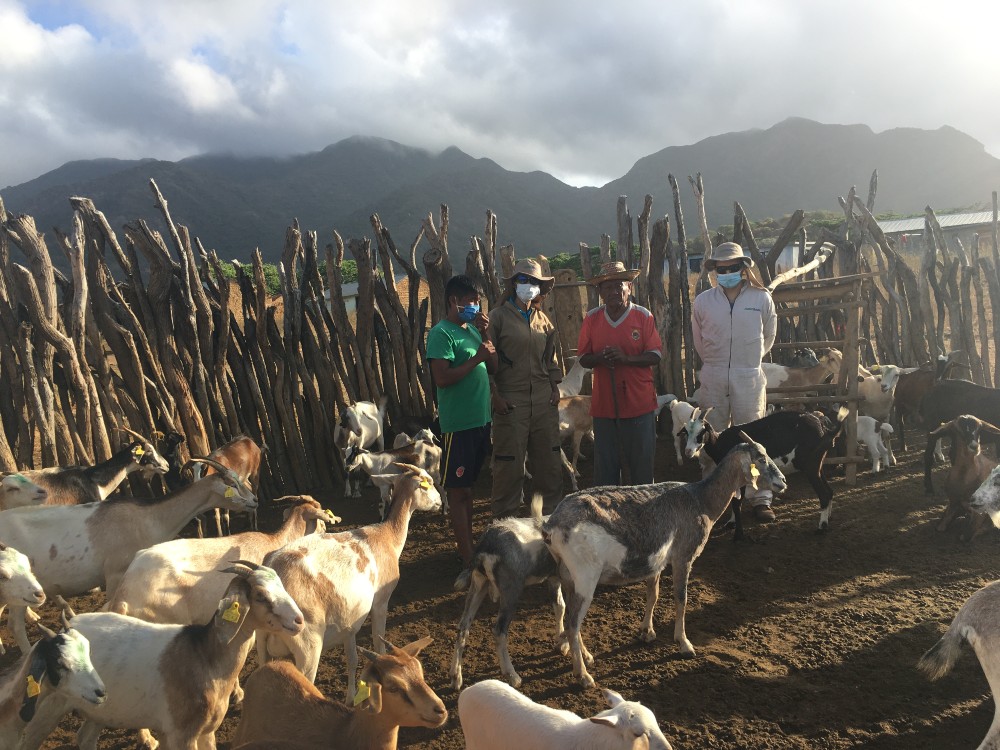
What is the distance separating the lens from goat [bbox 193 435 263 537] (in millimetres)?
7113

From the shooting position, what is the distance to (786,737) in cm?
355

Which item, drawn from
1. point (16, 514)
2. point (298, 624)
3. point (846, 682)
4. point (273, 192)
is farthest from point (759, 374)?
point (273, 192)

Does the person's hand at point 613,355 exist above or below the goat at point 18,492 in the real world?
above

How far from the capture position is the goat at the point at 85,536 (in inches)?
195

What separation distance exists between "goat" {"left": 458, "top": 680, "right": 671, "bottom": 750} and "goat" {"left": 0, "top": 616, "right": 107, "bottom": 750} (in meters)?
1.72

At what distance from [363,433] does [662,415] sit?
4137 mm

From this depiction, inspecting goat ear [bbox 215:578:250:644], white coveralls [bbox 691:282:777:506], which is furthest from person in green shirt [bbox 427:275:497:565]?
goat ear [bbox 215:578:250:644]

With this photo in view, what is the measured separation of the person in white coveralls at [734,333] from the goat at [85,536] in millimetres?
4403

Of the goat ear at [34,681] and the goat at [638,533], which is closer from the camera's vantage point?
the goat ear at [34,681]

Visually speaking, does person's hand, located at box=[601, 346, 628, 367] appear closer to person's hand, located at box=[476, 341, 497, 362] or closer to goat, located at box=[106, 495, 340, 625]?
person's hand, located at box=[476, 341, 497, 362]

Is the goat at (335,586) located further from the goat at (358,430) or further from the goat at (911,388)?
the goat at (911,388)

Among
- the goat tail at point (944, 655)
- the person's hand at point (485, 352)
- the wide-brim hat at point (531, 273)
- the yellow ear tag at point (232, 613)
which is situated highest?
the wide-brim hat at point (531, 273)

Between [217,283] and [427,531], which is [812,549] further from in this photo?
[217,283]

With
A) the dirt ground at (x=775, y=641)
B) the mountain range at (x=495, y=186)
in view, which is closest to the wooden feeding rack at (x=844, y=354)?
the dirt ground at (x=775, y=641)
